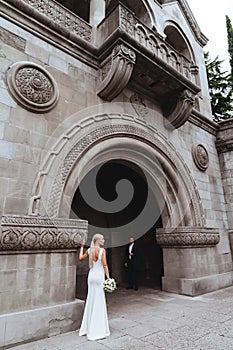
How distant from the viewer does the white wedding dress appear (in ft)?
11.6

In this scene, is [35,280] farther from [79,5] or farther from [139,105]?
[79,5]

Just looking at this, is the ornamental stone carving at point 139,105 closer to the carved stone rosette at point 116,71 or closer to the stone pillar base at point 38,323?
the carved stone rosette at point 116,71

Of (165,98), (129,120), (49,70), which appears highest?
(165,98)

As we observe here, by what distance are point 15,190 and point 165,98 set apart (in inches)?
205

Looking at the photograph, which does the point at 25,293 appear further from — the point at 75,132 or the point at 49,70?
the point at 49,70

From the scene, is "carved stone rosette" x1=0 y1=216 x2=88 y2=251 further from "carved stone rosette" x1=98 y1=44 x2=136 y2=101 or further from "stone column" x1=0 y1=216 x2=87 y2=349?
"carved stone rosette" x1=98 y1=44 x2=136 y2=101

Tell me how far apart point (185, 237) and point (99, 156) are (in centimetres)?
321

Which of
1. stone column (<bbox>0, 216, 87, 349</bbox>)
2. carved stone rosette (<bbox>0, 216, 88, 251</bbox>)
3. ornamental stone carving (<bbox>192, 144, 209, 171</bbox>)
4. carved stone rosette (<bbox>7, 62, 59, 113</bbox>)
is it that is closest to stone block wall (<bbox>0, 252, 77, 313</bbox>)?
stone column (<bbox>0, 216, 87, 349</bbox>)

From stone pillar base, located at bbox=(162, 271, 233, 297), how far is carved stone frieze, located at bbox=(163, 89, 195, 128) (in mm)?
4398

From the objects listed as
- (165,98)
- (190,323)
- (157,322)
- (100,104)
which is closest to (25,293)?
(157,322)

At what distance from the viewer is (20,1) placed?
4.84 meters

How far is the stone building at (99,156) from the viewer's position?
3.87 m

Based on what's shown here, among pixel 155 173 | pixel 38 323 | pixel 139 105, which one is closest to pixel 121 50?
pixel 139 105

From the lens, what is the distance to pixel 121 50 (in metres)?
5.49
